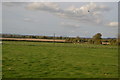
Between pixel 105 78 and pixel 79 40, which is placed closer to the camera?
pixel 105 78

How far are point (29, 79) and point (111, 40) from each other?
7114 centimetres

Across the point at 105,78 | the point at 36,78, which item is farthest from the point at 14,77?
the point at 105,78

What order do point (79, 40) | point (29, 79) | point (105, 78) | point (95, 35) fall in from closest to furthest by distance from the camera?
1. point (29, 79)
2. point (105, 78)
3. point (95, 35)
4. point (79, 40)

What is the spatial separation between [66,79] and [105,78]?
2.46 metres

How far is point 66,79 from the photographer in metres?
9.73

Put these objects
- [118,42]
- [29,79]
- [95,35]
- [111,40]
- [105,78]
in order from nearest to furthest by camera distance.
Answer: [29,79]
[105,78]
[118,42]
[111,40]
[95,35]

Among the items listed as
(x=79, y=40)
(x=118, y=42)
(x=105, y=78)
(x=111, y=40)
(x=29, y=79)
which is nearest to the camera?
(x=29, y=79)

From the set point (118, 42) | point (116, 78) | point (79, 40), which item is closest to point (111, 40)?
point (118, 42)

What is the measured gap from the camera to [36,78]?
32.1 feet

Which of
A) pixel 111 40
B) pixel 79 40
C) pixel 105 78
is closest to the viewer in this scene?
pixel 105 78

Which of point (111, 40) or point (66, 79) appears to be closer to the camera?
point (66, 79)

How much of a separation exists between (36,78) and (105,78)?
4.18 metres

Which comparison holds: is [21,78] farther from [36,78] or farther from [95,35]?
[95,35]

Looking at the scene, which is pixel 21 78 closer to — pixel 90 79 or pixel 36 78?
pixel 36 78
